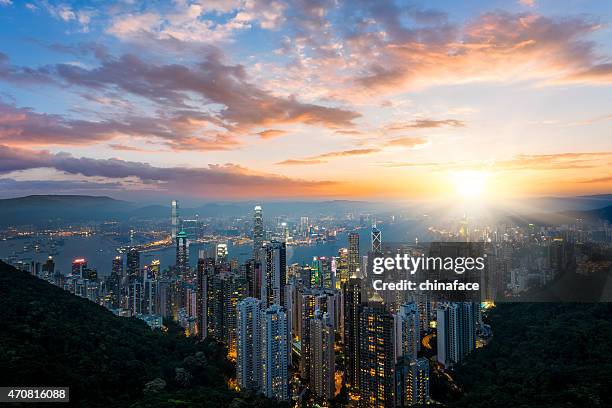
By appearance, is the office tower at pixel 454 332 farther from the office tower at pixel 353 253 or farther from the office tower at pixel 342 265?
the office tower at pixel 353 253

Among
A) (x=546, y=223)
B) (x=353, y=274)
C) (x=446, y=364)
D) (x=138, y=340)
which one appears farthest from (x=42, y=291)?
(x=546, y=223)

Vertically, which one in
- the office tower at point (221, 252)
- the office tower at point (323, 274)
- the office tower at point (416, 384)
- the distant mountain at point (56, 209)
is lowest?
the office tower at point (416, 384)

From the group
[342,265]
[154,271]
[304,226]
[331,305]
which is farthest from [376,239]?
[304,226]

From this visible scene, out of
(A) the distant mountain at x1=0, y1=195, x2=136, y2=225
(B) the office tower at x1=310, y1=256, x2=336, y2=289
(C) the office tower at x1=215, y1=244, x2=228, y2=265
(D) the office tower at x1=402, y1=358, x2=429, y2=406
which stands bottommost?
(D) the office tower at x1=402, y1=358, x2=429, y2=406

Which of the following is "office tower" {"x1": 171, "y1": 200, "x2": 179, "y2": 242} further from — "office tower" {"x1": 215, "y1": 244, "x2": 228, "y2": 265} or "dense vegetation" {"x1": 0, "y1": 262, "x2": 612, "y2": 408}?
"dense vegetation" {"x1": 0, "y1": 262, "x2": 612, "y2": 408}

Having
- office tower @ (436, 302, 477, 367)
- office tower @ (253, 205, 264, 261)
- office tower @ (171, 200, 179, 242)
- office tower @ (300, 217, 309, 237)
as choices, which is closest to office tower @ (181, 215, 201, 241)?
office tower @ (171, 200, 179, 242)

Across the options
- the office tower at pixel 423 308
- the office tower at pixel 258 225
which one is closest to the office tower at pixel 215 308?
the office tower at pixel 423 308
